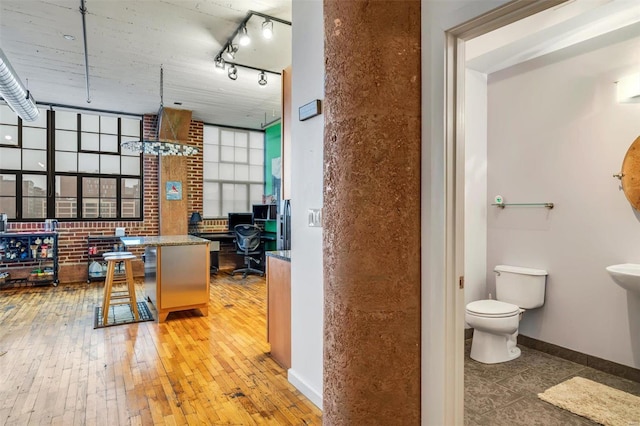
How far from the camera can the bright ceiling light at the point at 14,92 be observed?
343 centimetres

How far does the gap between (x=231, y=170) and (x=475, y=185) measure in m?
5.20

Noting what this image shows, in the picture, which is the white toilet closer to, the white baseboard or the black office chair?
the white baseboard

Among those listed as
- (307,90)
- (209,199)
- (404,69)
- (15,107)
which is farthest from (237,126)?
(404,69)

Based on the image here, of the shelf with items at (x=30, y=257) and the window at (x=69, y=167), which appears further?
the window at (x=69, y=167)

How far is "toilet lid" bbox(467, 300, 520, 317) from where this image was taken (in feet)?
8.77

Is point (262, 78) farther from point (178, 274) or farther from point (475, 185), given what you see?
point (475, 185)

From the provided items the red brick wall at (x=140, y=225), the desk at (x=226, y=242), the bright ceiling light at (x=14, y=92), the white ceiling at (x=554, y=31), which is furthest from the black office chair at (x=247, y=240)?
the white ceiling at (x=554, y=31)

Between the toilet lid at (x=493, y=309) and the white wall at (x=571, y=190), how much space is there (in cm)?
46

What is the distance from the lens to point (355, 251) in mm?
1459

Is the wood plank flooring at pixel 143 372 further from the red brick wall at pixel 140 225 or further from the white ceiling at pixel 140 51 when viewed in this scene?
the white ceiling at pixel 140 51

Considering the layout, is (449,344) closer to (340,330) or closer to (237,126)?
(340,330)

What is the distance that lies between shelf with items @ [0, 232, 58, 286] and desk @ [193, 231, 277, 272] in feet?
7.09

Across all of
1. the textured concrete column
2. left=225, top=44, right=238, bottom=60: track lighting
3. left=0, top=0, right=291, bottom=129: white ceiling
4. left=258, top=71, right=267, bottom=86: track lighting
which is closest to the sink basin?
the textured concrete column

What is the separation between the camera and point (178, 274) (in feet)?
12.9
